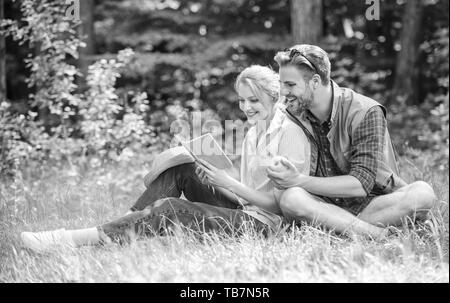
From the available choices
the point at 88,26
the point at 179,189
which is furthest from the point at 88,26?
the point at 179,189

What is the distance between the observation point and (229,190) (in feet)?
10.8

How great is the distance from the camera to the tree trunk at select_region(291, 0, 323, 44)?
7.48 m

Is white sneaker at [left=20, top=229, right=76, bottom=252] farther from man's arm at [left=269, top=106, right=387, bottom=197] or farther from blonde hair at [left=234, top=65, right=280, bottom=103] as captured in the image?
blonde hair at [left=234, top=65, right=280, bottom=103]

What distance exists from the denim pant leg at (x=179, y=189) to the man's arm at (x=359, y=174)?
1.70 ft

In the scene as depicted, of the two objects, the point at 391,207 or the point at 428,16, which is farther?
the point at 428,16

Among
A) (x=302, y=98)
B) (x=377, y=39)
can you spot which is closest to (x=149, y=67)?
(x=377, y=39)

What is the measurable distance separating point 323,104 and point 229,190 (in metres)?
0.66

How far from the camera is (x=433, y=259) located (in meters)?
2.65

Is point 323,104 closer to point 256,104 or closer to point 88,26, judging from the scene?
point 256,104

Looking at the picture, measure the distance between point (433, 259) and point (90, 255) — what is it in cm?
147

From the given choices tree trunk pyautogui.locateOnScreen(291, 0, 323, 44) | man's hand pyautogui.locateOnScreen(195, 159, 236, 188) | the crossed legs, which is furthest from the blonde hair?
tree trunk pyautogui.locateOnScreen(291, 0, 323, 44)

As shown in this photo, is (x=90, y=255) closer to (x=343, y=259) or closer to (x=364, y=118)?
(x=343, y=259)

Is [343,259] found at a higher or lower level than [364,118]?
lower

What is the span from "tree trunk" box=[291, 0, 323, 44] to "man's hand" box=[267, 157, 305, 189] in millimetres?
4790
